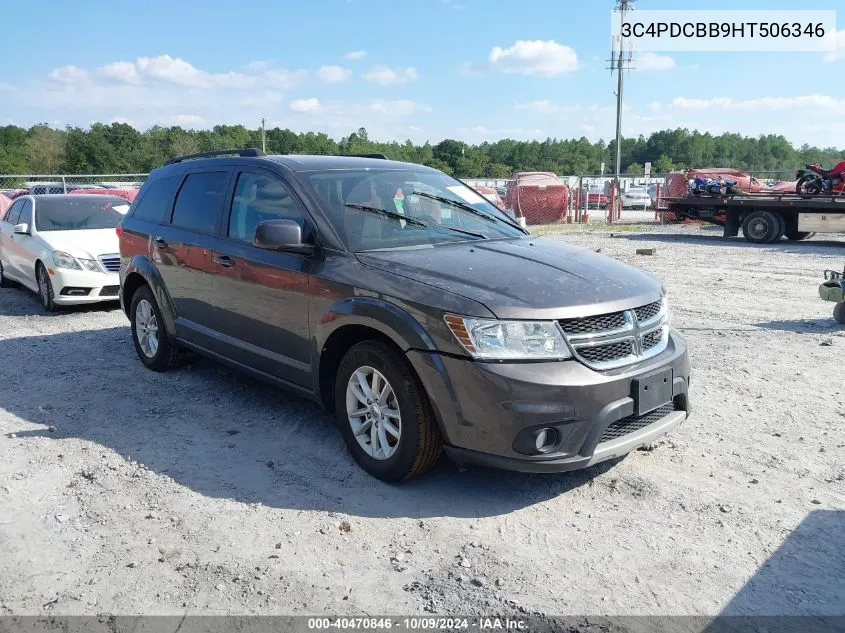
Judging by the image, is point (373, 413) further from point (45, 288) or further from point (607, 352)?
point (45, 288)

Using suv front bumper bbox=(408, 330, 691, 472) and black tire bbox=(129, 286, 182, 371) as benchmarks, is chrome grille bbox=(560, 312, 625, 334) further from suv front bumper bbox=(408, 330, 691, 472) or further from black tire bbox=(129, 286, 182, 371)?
black tire bbox=(129, 286, 182, 371)

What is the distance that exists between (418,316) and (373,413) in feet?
2.34

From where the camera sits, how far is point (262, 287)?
15.8 ft

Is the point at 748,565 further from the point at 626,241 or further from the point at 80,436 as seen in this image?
the point at 626,241

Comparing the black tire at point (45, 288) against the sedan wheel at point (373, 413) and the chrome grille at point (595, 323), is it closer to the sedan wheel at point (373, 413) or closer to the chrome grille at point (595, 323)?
the sedan wheel at point (373, 413)

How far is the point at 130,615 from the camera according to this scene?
9.76 ft

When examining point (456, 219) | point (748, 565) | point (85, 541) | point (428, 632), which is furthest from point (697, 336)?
point (85, 541)

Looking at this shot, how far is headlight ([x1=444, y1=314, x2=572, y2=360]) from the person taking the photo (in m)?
3.57

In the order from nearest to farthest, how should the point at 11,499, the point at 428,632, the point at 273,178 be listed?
the point at 428,632
the point at 11,499
the point at 273,178

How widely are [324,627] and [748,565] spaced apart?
1.92m

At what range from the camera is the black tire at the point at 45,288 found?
9383 mm

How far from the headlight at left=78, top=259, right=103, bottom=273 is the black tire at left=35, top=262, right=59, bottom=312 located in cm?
47

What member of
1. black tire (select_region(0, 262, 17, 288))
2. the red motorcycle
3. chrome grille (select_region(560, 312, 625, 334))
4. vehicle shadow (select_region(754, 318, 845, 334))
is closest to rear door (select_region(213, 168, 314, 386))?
chrome grille (select_region(560, 312, 625, 334))

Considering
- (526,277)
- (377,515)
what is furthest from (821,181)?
(377,515)
